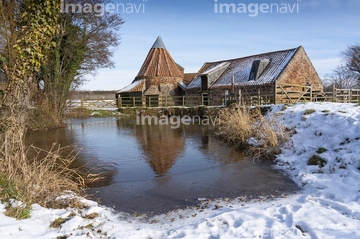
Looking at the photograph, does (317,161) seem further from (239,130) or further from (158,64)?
(158,64)

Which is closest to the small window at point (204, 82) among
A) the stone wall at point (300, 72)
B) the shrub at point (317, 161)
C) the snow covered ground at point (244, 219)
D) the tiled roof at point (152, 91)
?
the tiled roof at point (152, 91)

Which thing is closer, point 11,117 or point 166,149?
point 11,117

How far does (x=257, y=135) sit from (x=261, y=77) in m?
16.3

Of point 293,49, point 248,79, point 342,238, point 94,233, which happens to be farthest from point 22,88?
point 293,49

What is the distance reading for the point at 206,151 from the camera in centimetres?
897

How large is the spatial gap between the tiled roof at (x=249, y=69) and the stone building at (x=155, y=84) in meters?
2.26

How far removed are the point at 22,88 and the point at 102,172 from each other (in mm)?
2753

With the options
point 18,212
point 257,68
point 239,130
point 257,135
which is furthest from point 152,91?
point 18,212

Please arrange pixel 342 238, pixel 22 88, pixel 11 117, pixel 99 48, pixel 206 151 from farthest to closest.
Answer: pixel 99 48 < pixel 206 151 < pixel 22 88 < pixel 11 117 < pixel 342 238

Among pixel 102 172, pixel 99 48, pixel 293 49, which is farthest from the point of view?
pixel 293 49

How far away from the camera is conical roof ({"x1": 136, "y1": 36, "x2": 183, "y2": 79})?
101 feet

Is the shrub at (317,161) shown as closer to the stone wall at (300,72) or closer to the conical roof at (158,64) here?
the stone wall at (300,72)

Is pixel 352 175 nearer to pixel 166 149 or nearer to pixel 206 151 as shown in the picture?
pixel 206 151

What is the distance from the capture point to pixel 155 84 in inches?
1197
